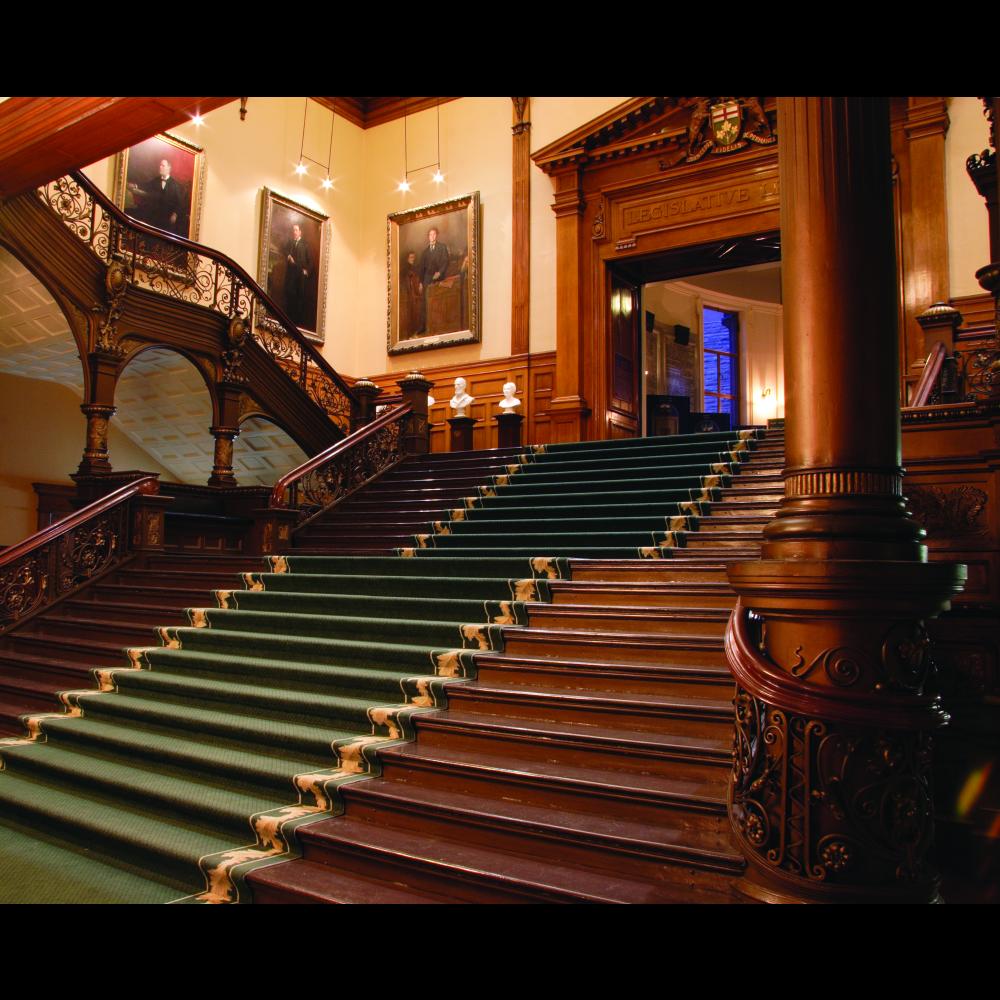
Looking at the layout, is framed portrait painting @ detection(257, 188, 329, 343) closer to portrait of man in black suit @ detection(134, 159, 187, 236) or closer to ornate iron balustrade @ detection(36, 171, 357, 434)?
ornate iron balustrade @ detection(36, 171, 357, 434)

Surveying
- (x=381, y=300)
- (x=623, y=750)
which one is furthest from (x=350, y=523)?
(x=381, y=300)

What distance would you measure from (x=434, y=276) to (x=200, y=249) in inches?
165

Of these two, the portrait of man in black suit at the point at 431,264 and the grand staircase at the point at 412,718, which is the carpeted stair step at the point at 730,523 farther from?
the portrait of man in black suit at the point at 431,264

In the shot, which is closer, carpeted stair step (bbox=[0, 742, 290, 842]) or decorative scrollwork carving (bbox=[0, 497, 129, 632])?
carpeted stair step (bbox=[0, 742, 290, 842])

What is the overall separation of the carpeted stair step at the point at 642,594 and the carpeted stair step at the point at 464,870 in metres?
1.71

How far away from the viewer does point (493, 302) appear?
11.9m

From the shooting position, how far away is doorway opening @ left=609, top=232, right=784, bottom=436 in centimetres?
1297

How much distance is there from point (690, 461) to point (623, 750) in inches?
162

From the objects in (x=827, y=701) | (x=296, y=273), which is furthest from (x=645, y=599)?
(x=296, y=273)

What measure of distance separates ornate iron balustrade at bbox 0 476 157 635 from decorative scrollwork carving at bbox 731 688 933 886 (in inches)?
225

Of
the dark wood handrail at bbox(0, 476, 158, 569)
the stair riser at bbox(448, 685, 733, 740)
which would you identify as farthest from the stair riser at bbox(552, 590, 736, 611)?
the dark wood handrail at bbox(0, 476, 158, 569)

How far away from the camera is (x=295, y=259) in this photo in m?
12.2

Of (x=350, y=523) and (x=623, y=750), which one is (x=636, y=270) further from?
(x=623, y=750)

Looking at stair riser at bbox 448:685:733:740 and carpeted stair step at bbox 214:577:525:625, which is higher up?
carpeted stair step at bbox 214:577:525:625
